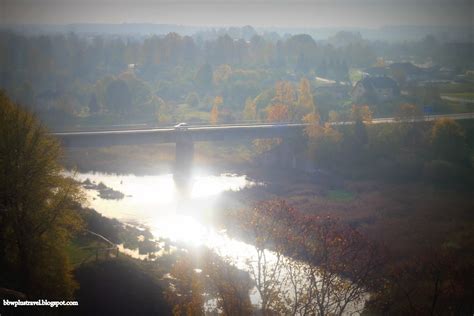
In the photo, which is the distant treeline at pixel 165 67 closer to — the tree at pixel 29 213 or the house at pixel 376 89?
the house at pixel 376 89

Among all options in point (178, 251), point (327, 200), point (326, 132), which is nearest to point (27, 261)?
point (178, 251)

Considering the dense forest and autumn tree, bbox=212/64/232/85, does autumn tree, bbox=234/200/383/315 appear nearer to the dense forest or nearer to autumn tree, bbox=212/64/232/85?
the dense forest

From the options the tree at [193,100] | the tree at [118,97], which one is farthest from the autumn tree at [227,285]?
the tree at [193,100]

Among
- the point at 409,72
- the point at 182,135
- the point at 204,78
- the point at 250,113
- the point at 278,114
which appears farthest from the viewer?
the point at 204,78

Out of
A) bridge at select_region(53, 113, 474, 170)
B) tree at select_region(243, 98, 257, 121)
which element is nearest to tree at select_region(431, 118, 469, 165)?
bridge at select_region(53, 113, 474, 170)

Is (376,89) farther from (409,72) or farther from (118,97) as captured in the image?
(118,97)

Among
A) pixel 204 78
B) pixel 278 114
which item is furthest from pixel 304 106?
pixel 204 78
